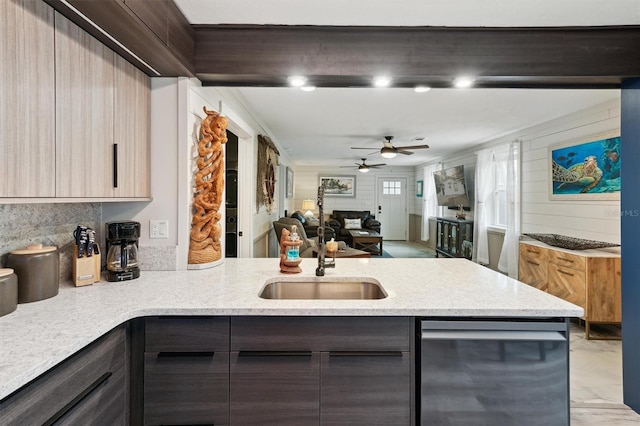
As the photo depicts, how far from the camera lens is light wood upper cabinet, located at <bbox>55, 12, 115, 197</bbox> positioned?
1275 mm

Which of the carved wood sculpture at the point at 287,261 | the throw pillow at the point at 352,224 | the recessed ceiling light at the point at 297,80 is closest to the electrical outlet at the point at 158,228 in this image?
the carved wood sculpture at the point at 287,261

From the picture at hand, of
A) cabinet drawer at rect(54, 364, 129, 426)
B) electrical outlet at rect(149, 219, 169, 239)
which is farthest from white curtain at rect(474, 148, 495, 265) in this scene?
cabinet drawer at rect(54, 364, 129, 426)

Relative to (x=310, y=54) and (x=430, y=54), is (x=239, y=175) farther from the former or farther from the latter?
(x=430, y=54)

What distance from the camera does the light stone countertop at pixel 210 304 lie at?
3.23 feet

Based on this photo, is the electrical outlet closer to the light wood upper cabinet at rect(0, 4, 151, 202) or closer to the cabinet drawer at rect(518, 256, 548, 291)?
the light wood upper cabinet at rect(0, 4, 151, 202)

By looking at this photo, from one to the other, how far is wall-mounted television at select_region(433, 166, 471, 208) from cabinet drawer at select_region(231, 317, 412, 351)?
580 cm

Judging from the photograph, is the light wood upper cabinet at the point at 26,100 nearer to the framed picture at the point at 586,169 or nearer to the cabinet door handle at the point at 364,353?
the cabinet door handle at the point at 364,353

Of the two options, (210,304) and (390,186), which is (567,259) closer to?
(210,304)

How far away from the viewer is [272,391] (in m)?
1.34

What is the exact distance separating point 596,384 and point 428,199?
668 centimetres

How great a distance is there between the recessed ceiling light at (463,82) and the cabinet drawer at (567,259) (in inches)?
89.1

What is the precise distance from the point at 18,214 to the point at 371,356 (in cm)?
163

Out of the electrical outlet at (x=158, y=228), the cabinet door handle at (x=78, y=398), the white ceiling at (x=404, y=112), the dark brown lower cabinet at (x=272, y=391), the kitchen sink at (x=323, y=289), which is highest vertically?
the white ceiling at (x=404, y=112)

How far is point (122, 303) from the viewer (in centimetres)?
136
